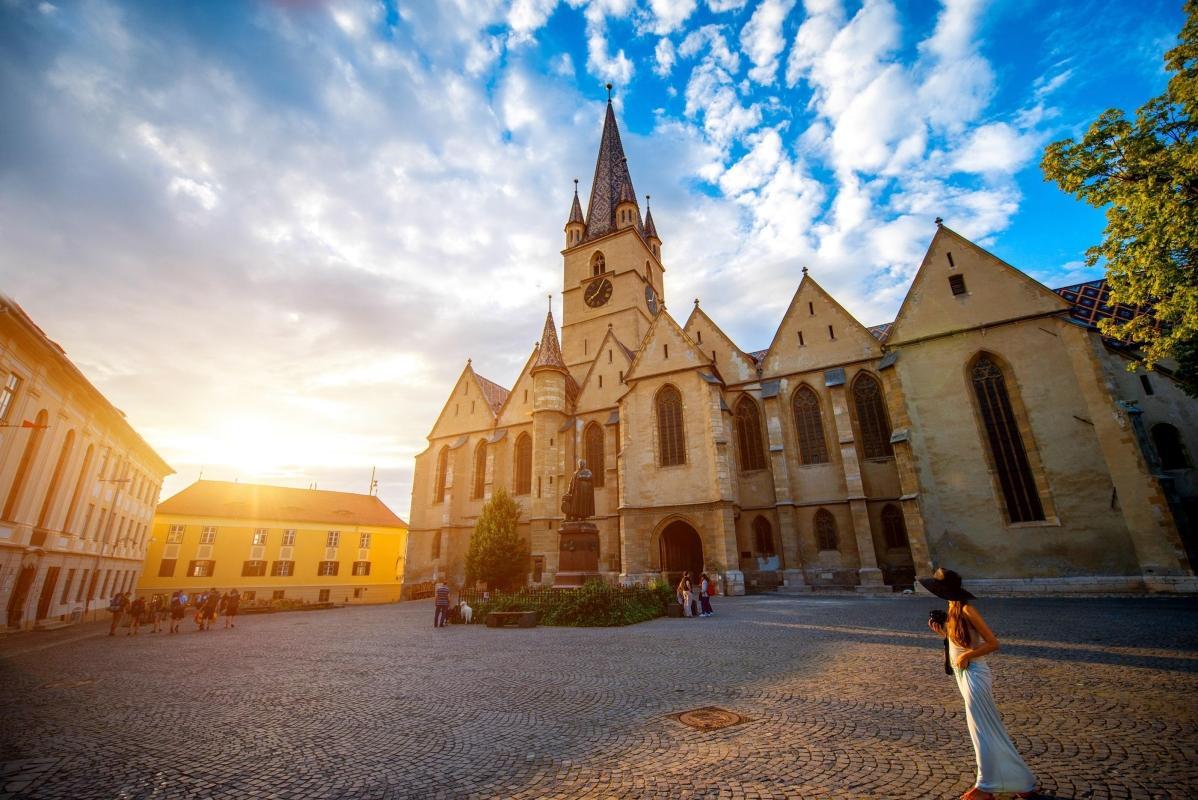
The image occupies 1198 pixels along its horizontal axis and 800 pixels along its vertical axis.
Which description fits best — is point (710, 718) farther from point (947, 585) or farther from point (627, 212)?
point (627, 212)

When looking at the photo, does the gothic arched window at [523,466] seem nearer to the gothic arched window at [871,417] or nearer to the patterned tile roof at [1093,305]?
the gothic arched window at [871,417]

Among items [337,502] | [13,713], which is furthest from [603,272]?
[13,713]

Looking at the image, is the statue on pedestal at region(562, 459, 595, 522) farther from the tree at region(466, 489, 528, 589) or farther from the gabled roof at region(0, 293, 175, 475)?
the gabled roof at region(0, 293, 175, 475)

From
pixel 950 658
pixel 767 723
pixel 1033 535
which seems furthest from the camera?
pixel 1033 535

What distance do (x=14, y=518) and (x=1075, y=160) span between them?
34007 millimetres

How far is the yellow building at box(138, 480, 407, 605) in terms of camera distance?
124ft

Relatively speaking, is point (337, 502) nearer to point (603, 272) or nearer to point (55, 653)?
point (603, 272)

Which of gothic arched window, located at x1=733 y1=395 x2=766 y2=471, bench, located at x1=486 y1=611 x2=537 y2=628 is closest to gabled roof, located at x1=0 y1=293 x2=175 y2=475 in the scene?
bench, located at x1=486 y1=611 x2=537 y2=628

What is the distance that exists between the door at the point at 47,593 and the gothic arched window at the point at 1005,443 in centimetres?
3845

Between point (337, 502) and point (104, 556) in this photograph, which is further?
point (337, 502)

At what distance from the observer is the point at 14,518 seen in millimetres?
16531

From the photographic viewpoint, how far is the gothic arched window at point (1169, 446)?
20.3 m

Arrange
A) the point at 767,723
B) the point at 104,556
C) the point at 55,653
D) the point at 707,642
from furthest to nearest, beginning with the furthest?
the point at 104,556 → the point at 55,653 → the point at 707,642 → the point at 767,723

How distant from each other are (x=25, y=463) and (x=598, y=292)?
32.6 meters
